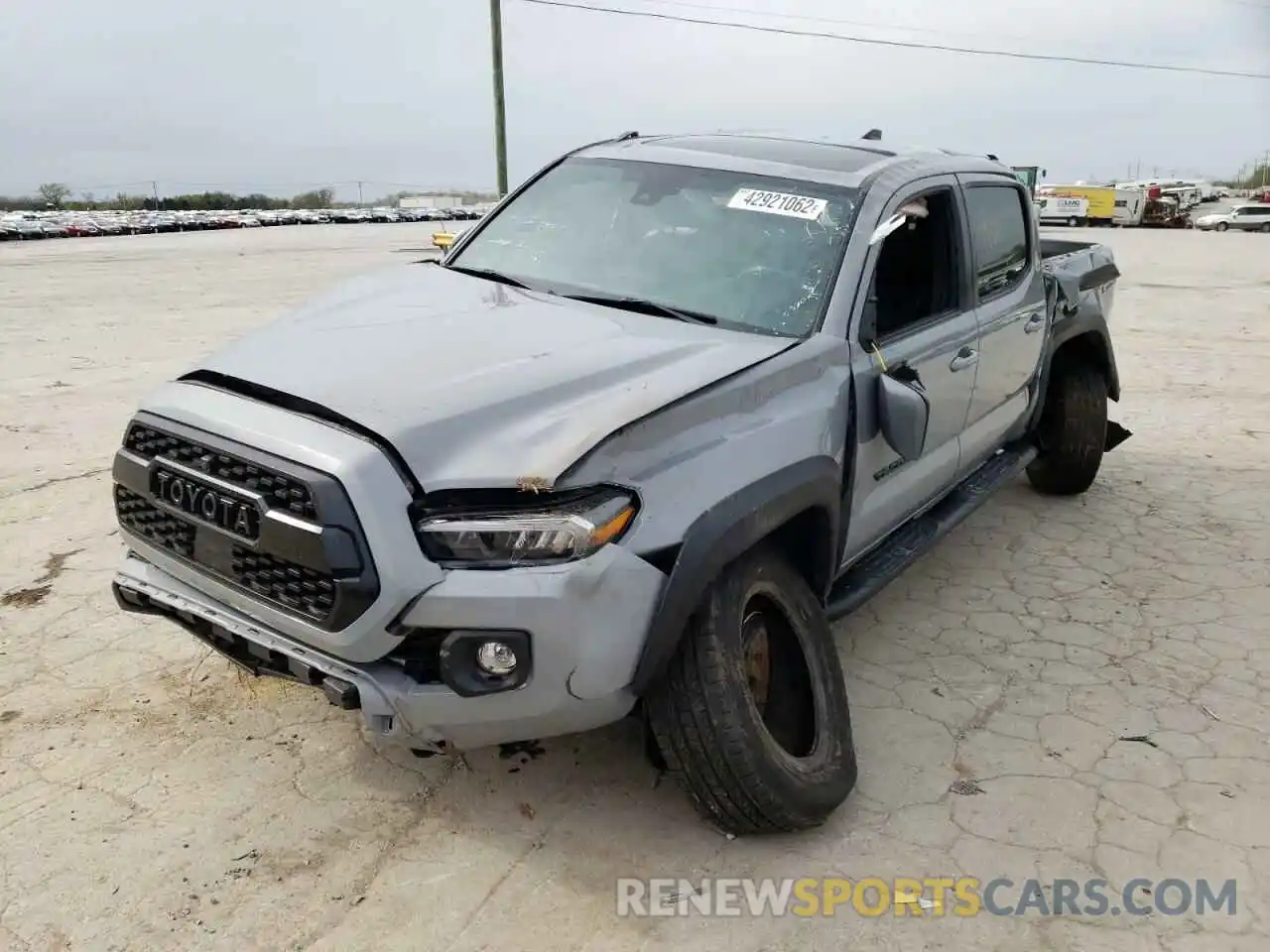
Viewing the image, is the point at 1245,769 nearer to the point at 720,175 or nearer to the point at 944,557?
the point at 944,557

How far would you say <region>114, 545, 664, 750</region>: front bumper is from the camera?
2.23 m

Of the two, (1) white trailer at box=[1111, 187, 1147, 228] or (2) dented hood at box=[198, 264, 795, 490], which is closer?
(2) dented hood at box=[198, 264, 795, 490]

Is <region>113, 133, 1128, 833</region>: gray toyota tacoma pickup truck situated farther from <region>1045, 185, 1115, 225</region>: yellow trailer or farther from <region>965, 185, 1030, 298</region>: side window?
<region>1045, 185, 1115, 225</region>: yellow trailer

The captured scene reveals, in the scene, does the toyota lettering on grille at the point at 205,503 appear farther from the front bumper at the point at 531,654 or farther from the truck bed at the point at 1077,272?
the truck bed at the point at 1077,272

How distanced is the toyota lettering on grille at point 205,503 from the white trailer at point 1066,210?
5845cm

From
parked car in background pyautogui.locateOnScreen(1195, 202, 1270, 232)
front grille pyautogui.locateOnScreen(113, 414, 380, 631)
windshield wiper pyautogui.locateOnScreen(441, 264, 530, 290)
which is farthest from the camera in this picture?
parked car in background pyautogui.locateOnScreen(1195, 202, 1270, 232)

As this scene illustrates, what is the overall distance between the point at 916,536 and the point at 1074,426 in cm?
229

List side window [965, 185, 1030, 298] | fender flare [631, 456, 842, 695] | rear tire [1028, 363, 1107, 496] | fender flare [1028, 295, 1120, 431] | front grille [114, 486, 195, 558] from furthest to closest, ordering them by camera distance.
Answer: rear tire [1028, 363, 1107, 496] → fender flare [1028, 295, 1120, 431] → side window [965, 185, 1030, 298] → front grille [114, 486, 195, 558] → fender flare [631, 456, 842, 695]

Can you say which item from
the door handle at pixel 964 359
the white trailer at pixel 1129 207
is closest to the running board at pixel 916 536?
the door handle at pixel 964 359

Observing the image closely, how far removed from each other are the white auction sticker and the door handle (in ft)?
2.74

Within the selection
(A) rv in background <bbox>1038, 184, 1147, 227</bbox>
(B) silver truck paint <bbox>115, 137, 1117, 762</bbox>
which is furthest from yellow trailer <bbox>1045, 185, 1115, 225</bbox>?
(B) silver truck paint <bbox>115, 137, 1117, 762</bbox>

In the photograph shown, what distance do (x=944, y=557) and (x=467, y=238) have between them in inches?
108

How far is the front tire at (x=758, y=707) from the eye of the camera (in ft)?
8.37

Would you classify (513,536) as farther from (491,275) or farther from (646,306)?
(491,275)
